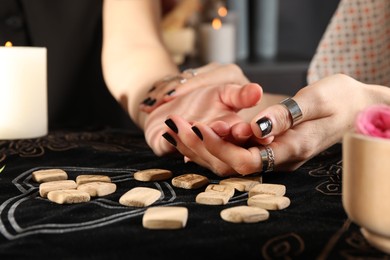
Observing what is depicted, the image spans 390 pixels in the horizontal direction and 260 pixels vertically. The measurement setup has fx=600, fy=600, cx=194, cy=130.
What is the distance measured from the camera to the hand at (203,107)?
820mm

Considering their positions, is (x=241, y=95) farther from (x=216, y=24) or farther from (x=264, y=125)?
(x=216, y=24)

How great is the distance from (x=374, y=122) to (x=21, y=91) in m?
0.61

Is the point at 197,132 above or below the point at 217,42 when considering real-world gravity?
above

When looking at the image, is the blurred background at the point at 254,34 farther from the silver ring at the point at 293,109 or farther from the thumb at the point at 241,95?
the silver ring at the point at 293,109

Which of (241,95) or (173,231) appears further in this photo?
(241,95)

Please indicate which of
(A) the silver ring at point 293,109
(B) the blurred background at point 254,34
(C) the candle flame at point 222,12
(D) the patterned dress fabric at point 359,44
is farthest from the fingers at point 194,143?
(C) the candle flame at point 222,12

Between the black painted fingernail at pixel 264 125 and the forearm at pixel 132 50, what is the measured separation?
504 mm

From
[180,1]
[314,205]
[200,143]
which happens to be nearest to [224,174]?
[200,143]

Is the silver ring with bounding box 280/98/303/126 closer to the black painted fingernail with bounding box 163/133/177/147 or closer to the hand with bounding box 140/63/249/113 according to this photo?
the black painted fingernail with bounding box 163/133/177/147

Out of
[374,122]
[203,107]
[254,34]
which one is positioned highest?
[374,122]

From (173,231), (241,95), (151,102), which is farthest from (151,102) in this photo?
(173,231)

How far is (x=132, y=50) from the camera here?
1291 millimetres

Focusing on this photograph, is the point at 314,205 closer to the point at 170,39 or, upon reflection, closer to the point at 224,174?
the point at 224,174

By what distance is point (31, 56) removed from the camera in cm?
94
